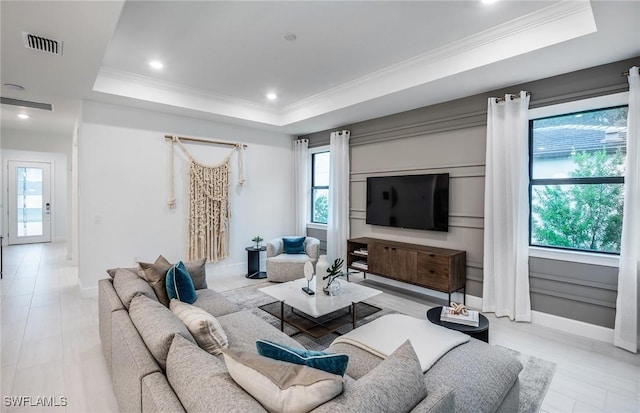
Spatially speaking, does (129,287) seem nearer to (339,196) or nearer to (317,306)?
(317,306)

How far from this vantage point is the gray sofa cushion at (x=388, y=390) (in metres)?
1.01

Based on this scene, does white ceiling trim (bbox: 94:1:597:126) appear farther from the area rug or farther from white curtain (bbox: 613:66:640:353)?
the area rug

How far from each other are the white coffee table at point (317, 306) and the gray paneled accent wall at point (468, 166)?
159cm

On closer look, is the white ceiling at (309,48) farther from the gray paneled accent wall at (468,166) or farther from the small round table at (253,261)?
the small round table at (253,261)

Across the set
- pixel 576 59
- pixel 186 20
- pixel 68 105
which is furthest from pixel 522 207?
pixel 68 105

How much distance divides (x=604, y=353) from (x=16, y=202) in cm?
1149

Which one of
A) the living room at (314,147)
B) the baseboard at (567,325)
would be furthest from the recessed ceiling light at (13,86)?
the baseboard at (567,325)

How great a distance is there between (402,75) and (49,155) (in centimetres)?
927

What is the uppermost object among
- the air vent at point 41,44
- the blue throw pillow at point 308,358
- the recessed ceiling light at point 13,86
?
the recessed ceiling light at point 13,86

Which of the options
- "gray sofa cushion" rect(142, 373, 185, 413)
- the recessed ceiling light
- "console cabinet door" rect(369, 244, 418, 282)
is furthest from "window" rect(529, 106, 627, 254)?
the recessed ceiling light

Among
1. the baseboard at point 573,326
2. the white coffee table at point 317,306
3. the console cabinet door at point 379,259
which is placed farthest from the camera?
the console cabinet door at point 379,259

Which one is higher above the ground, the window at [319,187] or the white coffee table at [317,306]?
the window at [319,187]

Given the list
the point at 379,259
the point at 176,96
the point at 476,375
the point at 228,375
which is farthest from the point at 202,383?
the point at 176,96

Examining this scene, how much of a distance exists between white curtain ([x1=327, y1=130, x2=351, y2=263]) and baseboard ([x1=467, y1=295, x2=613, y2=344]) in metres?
2.83
